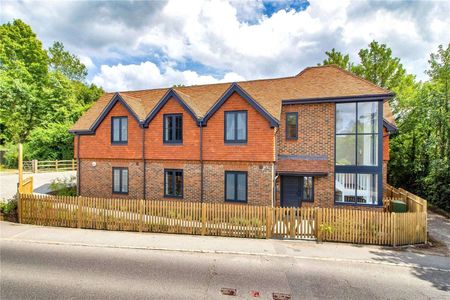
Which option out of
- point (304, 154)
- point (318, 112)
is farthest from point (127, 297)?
point (318, 112)

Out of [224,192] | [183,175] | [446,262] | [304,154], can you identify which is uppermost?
[304,154]

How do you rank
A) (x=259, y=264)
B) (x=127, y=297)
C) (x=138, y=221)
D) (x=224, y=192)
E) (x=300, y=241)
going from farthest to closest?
(x=224, y=192) → (x=138, y=221) → (x=300, y=241) → (x=259, y=264) → (x=127, y=297)

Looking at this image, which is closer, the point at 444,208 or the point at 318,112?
the point at 318,112

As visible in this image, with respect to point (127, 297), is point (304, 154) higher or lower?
higher

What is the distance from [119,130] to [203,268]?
12.6 meters

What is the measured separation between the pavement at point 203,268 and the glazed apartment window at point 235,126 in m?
6.03

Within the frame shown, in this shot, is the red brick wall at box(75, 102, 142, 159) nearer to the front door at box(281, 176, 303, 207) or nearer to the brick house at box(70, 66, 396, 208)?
the brick house at box(70, 66, 396, 208)

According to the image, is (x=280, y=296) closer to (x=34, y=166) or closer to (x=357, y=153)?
(x=357, y=153)

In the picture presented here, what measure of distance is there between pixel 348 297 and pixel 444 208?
53.3 feet

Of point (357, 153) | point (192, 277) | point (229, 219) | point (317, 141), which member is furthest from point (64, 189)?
point (357, 153)

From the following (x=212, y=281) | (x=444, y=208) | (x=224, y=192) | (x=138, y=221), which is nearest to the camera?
(x=212, y=281)

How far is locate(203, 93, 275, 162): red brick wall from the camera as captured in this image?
14.0 m

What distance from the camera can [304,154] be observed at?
50.2ft

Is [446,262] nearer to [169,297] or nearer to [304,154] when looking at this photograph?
[304,154]
